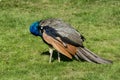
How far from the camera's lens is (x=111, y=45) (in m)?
13.3

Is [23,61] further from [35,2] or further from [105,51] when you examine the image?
[35,2]

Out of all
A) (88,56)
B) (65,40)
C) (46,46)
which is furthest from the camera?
(46,46)

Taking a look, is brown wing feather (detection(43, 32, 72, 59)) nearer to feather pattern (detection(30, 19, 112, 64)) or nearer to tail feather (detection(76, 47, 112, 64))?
feather pattern (detection(30, 19, 112, 64))

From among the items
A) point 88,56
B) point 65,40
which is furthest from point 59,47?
point 88,56

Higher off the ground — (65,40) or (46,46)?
(65,40)

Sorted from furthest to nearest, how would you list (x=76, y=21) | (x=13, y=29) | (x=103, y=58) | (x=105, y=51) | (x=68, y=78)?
1. (x=76, y=21)
2. (x=13, y=29)
3. (x=105, y=51)
4. (x=103, y=58)
5. (x=68, y=78)

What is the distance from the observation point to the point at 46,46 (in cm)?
1320

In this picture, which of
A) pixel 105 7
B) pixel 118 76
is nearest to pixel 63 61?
pixel 118 76

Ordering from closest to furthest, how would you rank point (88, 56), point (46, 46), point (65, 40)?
point (65, 40) < point (88, 56) < point (46, 46)

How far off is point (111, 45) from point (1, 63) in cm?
346

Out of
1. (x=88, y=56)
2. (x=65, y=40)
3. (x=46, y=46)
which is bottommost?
(x=46, y=46)

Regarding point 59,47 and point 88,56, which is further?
point 88,56

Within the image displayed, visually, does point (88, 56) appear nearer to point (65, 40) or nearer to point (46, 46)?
point (65, 40)

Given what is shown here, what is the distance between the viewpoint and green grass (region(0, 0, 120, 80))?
1085 centimetres
